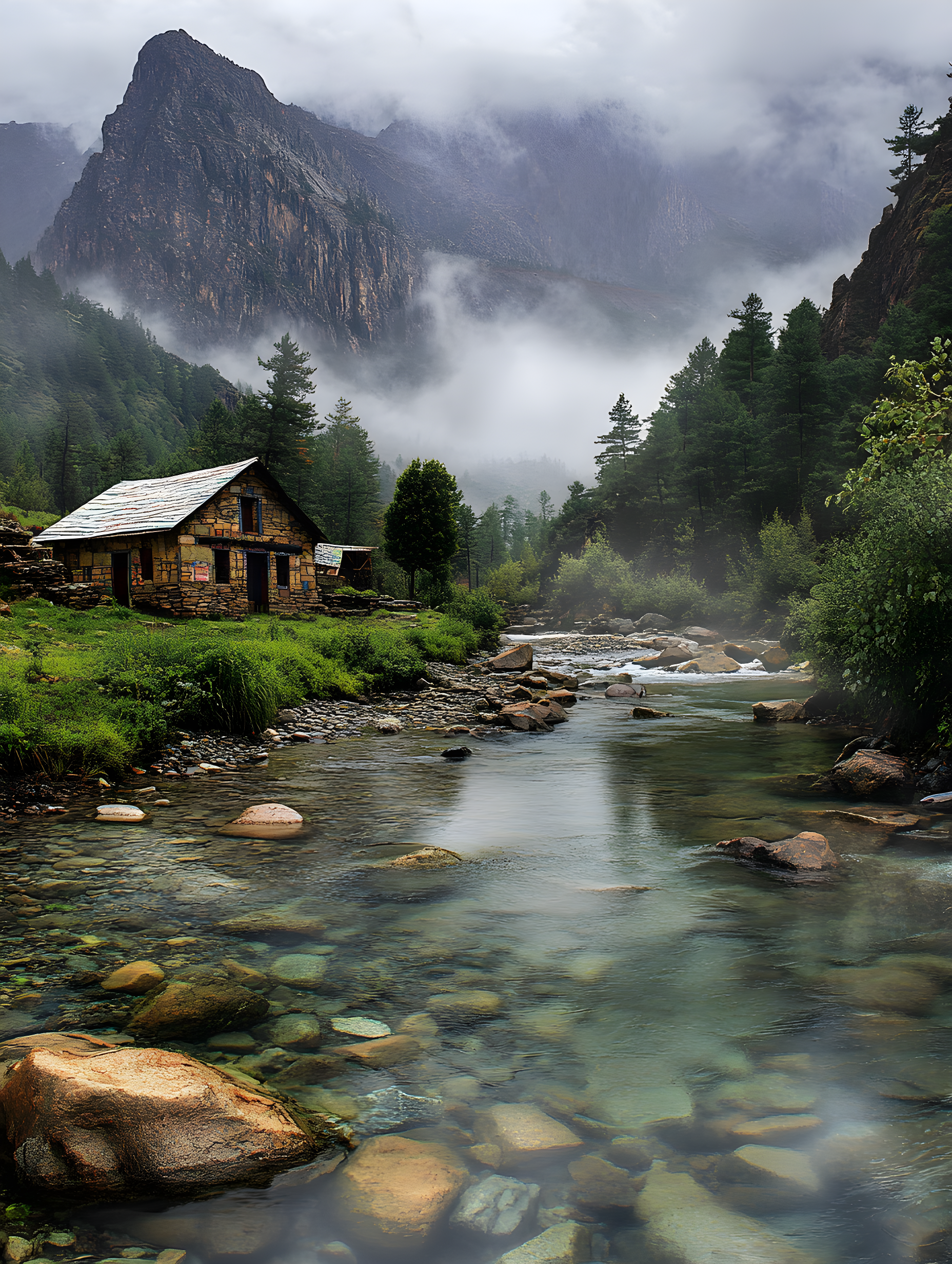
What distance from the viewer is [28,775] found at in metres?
10.6

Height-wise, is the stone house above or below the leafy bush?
above

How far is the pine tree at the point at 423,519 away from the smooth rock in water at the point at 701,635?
18.0m

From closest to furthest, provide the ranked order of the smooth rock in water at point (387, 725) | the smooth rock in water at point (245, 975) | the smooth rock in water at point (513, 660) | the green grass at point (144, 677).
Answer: the smooth rock in water at point (245, 975) < the green grass at point (144, 677) < the smooth rock in water at point (387, 725) < the smooth rock in water at point (513, 660)

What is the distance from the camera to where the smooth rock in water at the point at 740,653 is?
37.4m

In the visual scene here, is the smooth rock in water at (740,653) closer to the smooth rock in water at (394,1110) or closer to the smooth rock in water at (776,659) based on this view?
the smooth rock in water at (776,659)

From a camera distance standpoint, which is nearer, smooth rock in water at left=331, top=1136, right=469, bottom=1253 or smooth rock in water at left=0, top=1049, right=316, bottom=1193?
smooth rock in water at left=331, top=1136, right=469, bottom=1253

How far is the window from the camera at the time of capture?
34312 millimetres

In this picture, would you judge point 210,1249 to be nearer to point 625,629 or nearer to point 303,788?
point 303,788

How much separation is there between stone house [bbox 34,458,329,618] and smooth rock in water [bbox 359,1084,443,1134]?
29241 mm

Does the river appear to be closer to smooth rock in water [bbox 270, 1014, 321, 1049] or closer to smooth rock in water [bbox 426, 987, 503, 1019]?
smooth rock in water [bbox 426, 987, 503, 1019]

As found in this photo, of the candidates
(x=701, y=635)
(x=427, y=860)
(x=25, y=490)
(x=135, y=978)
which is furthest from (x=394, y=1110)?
(x=25, y=490)

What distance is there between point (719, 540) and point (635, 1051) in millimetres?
65941

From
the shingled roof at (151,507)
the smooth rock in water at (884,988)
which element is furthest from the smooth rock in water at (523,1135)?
the shingled roof at (151,507)

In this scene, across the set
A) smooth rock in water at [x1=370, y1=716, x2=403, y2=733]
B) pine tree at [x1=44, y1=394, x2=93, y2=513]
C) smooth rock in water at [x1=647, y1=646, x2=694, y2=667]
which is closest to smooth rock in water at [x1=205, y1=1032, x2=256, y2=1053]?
smooth rock in water at [x1=370, y1=716, x2=403, y2=733]
